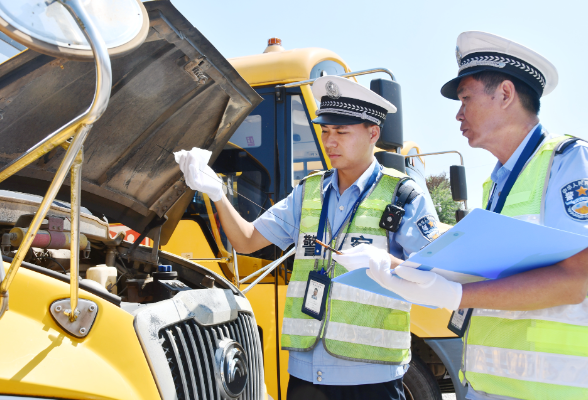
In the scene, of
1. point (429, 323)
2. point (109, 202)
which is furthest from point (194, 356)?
point (429, 323)

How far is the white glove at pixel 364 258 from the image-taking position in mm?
1349

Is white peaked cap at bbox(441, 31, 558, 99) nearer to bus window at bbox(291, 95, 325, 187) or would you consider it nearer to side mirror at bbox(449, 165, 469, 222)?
bus window at bbox(291, 95, 325, 187)

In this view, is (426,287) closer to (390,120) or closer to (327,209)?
(327,209)

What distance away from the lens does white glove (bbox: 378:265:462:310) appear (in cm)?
124

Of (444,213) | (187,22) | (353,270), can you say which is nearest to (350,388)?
(353,270)

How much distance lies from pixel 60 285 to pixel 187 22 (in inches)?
36.7

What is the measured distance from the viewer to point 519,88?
143 centimetres

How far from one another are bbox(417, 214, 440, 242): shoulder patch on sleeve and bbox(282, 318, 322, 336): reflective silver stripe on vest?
53 centimetres

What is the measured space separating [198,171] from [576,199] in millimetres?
1352

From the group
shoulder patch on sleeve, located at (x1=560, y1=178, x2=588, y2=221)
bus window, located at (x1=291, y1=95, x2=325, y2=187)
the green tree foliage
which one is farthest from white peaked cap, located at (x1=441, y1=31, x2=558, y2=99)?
the green tree foliage

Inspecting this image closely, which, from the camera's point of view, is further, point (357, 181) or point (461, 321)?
point (357, 181)

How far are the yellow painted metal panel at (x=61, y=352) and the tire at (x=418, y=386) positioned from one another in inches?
89.6

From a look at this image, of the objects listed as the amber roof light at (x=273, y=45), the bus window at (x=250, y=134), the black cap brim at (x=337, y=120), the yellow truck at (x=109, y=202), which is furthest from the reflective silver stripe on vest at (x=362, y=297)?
the amber roof light at (x=273, y=45)

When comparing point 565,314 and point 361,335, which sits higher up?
point 565,314
